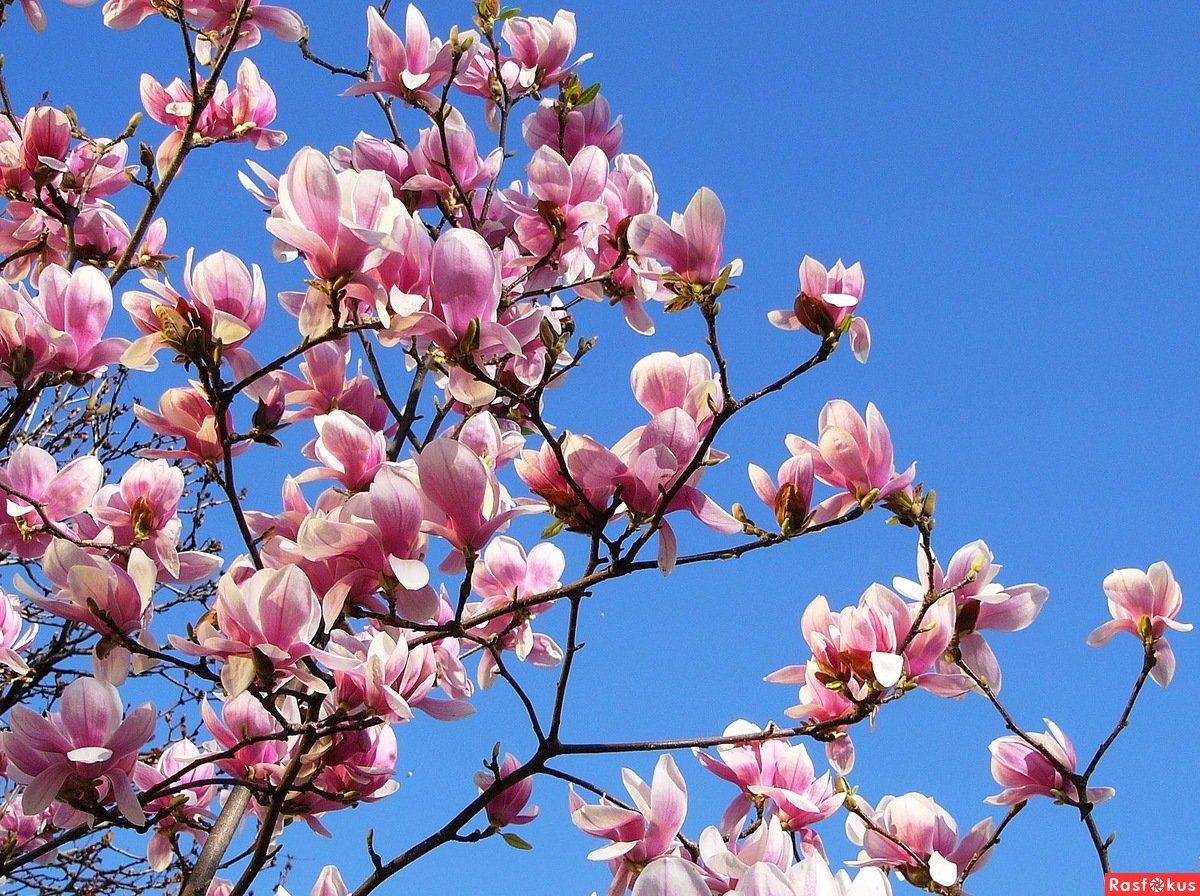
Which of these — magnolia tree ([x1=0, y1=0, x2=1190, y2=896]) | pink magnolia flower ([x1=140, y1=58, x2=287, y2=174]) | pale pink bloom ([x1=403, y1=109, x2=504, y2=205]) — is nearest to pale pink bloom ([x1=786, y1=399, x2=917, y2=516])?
magnolia tree ([x1=0, y1=0, x2=1190, y2=896])

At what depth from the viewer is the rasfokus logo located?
2.03m

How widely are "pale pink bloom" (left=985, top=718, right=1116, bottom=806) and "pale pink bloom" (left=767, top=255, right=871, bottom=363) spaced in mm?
1028

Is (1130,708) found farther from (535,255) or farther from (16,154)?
(16,154)

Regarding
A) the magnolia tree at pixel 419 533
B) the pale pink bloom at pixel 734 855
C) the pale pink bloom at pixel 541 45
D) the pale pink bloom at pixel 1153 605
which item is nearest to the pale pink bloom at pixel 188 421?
the magnolia tree at pixel 419 533

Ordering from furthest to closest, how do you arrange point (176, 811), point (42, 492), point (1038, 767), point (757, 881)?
point (1038, 767)
point (176, 811)
point (42, 492)
point (757, 881)

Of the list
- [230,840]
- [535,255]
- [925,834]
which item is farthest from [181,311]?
[925,834]

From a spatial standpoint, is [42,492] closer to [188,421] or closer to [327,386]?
[188,421]

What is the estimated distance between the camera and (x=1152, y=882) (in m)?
2.09

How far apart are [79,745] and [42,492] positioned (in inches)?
20.9

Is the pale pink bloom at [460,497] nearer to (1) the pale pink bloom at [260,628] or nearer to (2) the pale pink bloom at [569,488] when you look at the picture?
(2) the pale pink bloom at [569,488]

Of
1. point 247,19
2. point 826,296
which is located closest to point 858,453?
point 826,296

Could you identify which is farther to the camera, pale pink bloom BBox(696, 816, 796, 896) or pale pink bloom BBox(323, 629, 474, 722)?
pale pink bloom BBox(696, 816, 796, 896)

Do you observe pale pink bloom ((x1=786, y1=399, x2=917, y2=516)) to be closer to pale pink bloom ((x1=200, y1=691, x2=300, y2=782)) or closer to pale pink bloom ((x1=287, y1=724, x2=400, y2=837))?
pale pink bloom ((x1=287, y1=724, x2=400, y2=837))

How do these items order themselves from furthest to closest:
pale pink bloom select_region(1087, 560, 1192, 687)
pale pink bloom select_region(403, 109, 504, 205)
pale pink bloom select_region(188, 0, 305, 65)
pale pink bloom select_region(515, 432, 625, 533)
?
pale pink bloom select_region(403, 109, 504, 205), pale pink bloom select_region(188, 0, 305, 65), pale pink bloom select_region(1087, 560, 1192, 687), pale pink bloom select_region(515, 432, 625, 533)
